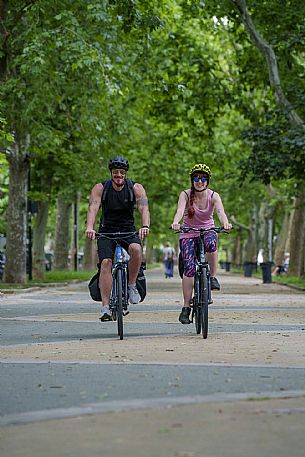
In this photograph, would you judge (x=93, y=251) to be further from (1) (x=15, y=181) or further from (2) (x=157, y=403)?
(2) (x=157, y=403)

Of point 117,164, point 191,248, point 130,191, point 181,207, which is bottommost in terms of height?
point 191,248

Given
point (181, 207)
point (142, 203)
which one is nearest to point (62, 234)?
point (181, 207)

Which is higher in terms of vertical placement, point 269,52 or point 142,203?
point 269,52

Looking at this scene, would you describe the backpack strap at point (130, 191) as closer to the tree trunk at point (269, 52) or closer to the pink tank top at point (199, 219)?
the pink tank top at point (199, 219)

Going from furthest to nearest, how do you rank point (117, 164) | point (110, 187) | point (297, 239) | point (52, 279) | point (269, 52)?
point (297, 239) → point (52, 279) → point (269, 52) → point (110, 187) → point (117, 164)

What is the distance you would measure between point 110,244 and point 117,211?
37 centimetres

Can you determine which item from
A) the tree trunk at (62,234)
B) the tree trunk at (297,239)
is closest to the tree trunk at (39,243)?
the tree trunk at (62,234)

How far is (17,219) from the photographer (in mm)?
30234

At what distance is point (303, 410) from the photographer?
626cm

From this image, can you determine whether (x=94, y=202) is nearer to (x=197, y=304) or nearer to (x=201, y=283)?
(x=201, y=283)

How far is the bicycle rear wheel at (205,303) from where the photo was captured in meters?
11.6

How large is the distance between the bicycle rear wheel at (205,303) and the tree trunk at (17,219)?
61.0ft

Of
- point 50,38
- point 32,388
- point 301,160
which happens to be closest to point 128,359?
point 32,388

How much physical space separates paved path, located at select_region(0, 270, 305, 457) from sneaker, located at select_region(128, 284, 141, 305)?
1.43 feet
